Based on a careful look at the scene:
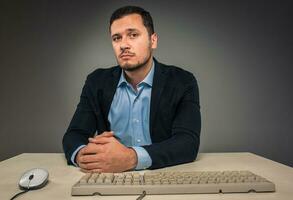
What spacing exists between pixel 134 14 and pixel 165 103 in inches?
20.8

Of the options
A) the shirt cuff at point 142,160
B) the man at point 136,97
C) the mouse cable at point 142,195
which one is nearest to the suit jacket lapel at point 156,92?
the man at point 136,97

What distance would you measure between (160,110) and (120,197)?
2.71 ft

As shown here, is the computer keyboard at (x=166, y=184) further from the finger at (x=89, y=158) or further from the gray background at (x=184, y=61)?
the gray background at (x=184, y=61)

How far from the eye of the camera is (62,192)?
0.77m

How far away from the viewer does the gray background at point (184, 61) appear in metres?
2.21

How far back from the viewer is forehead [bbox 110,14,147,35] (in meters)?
1.58

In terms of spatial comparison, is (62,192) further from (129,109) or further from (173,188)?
(129,109)

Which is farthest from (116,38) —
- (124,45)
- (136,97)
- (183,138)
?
(183,138)

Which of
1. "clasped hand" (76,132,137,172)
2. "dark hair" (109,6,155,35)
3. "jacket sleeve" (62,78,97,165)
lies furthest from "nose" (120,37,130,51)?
"clasped hand" (76,132,137,172)

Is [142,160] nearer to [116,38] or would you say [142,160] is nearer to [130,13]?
[116,38]

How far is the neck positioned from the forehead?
0.20m

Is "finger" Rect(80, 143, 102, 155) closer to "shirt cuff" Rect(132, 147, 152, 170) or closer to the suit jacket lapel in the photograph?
"shirt cuff" Rect(132, 147, 152, 170)

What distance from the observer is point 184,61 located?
2.24m

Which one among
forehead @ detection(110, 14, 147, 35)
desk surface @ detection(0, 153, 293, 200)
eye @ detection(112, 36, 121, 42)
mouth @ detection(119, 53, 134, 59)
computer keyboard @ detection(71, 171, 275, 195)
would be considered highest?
forehead @ detection(110, 14, 147, 35)
